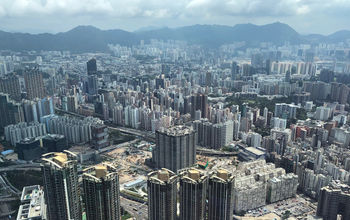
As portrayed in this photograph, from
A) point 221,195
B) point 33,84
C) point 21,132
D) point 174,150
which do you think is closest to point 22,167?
point 21,132

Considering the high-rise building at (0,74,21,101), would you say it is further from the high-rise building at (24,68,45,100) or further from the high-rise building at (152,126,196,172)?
the high-rise building at (152,126,196,172)

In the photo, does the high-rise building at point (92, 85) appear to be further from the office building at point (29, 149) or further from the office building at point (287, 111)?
the office building at point (287, 111)

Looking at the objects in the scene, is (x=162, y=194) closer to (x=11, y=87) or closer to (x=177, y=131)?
(x=177, y=131)

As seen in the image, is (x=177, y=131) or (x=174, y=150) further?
(x=177, y=131)

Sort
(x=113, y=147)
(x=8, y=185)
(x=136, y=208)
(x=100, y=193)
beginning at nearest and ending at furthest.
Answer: (x=100, y=193)
(x=136, y=208)
(x=8, y=185)
(x=113, y=147)

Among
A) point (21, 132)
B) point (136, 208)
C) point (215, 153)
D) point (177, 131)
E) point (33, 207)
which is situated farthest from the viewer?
point (21, 132)
